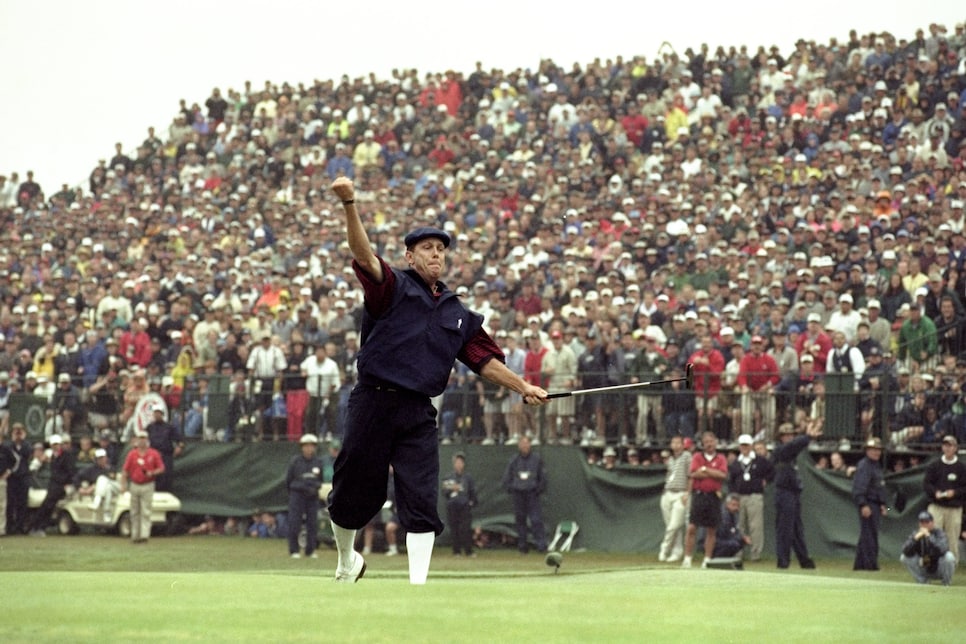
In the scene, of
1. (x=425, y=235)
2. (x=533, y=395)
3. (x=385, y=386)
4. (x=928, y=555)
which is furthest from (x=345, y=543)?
(x=928, y=555)

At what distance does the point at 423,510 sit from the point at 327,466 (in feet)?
53.5

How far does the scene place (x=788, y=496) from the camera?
21.6 metres

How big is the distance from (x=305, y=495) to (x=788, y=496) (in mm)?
7130

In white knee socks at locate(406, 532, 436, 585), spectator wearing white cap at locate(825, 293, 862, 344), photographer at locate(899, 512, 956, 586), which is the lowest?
photographer at locate(899, 512, 956, 586)

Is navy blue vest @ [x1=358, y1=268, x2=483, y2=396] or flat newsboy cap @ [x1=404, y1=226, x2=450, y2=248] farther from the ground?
flat newsboy cap @ [x1=404, y1=226, x2=450, y2=248]

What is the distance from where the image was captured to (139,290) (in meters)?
29.3

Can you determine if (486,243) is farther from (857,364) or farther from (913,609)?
(913,609)

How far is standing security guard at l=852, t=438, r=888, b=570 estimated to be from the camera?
20.9 meters

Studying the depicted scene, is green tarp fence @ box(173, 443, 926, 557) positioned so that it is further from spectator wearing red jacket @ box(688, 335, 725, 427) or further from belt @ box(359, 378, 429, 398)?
belt @ box(359, 378, 429, 398)

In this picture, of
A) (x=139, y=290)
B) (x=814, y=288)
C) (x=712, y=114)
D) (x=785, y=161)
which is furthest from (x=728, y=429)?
(x=139, y=290)

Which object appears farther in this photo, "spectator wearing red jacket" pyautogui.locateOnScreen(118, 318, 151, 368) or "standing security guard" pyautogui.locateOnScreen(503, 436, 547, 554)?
"spectator wearing red jacket" pyautogui.locateOnScreen(118, 318, 151, 368)

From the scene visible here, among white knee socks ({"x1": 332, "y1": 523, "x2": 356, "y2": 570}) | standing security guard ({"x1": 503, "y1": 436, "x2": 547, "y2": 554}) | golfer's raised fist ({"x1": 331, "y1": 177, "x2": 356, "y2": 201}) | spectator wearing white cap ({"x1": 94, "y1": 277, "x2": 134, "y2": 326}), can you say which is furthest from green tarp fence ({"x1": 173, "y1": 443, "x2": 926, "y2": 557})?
golfer's raised fist ({"x1": 331, "y1": 177, "x2": 356, "y2": 201})

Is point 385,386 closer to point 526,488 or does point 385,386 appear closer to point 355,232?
point 355,232

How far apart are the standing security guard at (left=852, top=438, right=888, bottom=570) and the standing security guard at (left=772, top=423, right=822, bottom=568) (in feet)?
2.58
